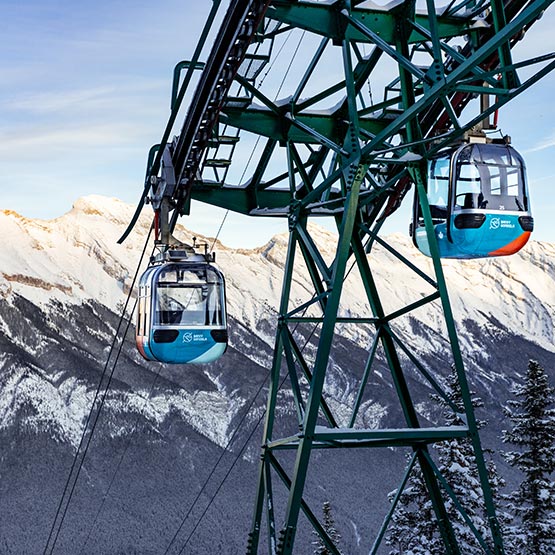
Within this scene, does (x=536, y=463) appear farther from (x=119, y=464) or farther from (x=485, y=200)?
(x=119, y=464)

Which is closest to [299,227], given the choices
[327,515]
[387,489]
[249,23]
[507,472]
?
[249,23]

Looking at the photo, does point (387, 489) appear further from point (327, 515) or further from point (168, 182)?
point (168, 182)

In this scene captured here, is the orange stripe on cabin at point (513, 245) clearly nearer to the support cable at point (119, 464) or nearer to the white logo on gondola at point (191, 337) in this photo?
the white logo on gondola at point (191, 337)

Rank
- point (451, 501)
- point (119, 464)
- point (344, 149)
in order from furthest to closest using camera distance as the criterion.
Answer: point (119, 464)
point (451, 501)
point (344, 149)

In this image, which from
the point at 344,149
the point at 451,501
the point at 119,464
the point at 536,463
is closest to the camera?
the point at 344,149

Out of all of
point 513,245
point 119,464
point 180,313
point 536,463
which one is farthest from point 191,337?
point 119,464

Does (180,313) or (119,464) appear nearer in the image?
(180,313)

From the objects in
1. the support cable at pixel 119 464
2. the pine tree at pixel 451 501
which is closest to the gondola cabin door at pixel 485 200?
the pine tree at pixel 451 501

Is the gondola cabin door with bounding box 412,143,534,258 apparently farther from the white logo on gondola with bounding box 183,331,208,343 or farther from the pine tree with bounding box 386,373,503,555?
the pine tree with bounding box 386,373,503,555
